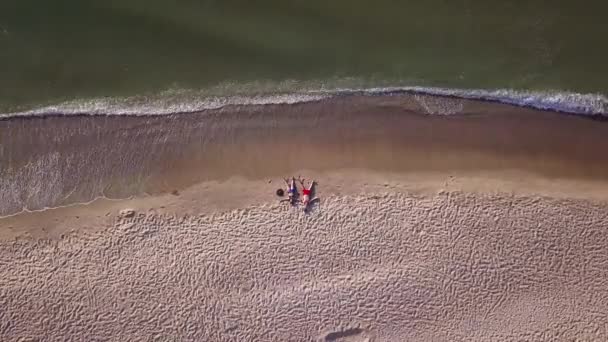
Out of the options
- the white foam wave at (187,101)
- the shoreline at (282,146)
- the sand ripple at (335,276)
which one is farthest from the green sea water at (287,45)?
the sand ripple at (335,276)

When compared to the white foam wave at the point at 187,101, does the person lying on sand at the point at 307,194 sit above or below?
below

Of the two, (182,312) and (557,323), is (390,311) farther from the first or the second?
(182,312)

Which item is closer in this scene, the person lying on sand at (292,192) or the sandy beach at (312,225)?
the sandy beach at (312,225)

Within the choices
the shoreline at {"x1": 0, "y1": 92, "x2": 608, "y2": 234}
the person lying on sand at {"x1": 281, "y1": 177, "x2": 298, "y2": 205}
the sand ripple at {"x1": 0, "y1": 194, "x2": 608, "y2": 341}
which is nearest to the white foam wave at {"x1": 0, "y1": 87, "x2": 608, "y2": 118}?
the shoreline at {"x1": 0, "y1": 92, "x2": 608, "y2": 234}

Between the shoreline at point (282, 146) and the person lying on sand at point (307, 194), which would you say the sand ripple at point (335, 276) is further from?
the shoreline at point (282, 146)

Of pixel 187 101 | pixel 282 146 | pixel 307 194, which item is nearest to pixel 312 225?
pixel 307 194

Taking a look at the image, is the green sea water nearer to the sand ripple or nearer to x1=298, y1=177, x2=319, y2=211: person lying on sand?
x1=298, y1=177, x2=319, y2=211: person lying on sand

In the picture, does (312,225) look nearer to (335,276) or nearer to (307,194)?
(307,194)

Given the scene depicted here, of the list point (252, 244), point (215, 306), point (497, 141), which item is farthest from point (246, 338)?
point (497, 141)
